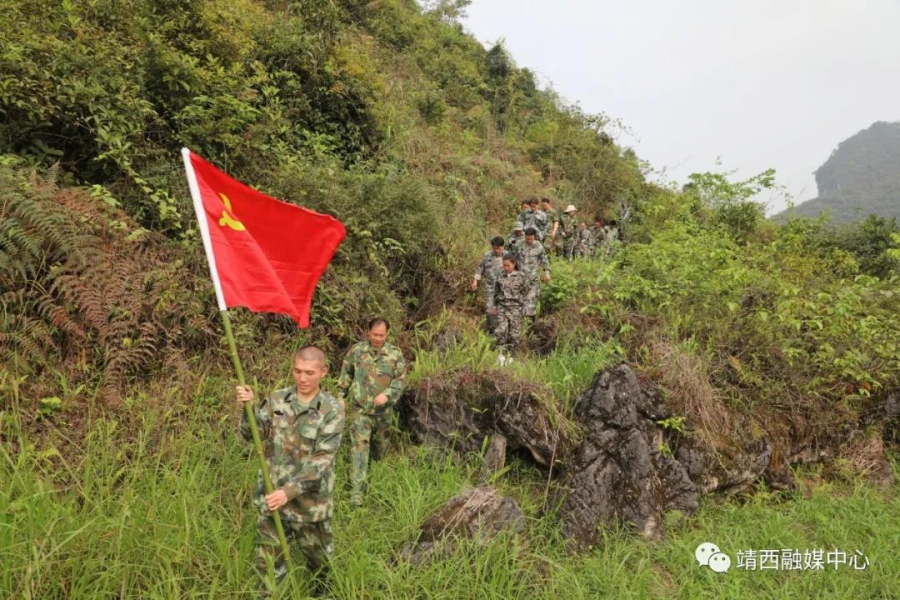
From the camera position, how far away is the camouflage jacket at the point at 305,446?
3094 mm

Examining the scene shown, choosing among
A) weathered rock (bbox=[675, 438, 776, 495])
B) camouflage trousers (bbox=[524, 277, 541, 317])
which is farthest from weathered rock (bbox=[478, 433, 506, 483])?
camouflage trousers (bbox=[524, 277, 541, 317])

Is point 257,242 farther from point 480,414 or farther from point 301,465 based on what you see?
point 480,414

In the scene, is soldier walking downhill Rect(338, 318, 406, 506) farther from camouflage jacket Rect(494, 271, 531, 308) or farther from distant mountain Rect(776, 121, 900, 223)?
distant mountain Rect(776, 121, 900, 223)

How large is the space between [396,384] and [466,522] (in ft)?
4.41

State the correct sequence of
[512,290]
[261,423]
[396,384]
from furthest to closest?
1. [512,290]
2. [396,384]
3. [261,423]

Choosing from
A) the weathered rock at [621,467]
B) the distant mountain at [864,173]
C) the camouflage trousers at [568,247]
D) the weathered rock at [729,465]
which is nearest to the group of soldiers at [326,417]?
the weathered rock at [621,467]

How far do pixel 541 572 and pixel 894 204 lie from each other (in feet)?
241

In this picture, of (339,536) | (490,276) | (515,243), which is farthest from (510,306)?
(339,536)

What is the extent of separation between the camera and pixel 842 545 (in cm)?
450

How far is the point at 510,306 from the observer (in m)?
6.76

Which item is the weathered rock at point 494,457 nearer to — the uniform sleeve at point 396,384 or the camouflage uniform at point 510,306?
the uniform sleeve at point 396,384

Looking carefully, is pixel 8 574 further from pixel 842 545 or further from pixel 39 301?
pixel 842 545

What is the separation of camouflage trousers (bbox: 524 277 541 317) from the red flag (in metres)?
4.10

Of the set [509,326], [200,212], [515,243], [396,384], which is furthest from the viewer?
[515,243]
